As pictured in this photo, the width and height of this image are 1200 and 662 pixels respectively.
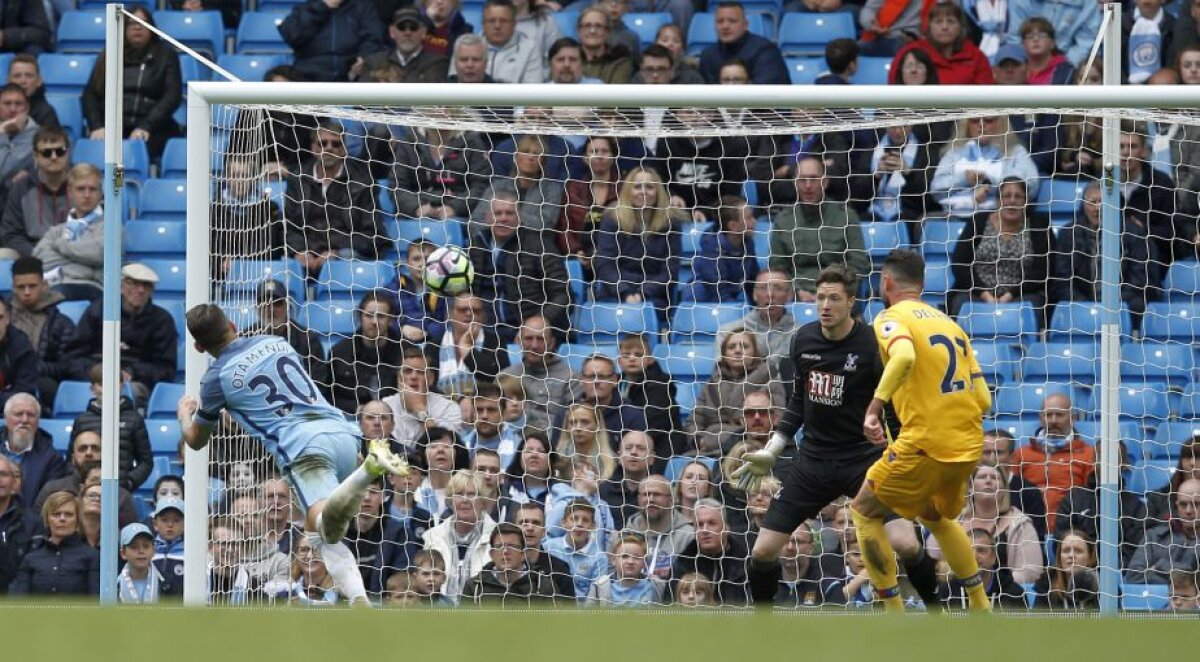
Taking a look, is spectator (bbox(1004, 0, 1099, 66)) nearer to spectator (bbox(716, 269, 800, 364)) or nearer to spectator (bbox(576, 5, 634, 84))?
spectator (bbox(576, 5, 634, 84))

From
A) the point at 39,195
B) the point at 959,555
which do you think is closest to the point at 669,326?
→ the point at 959,555

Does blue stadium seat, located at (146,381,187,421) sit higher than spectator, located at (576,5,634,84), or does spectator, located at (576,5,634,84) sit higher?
spectator, located at (576,5,634,84)

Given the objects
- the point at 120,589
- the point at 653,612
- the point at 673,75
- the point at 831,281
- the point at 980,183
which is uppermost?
the point at 673,75

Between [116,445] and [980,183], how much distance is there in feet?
15.0

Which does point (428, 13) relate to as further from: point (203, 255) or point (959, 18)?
point (203, 255)

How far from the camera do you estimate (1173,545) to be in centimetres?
793

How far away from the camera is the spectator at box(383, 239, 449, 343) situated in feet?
27.7

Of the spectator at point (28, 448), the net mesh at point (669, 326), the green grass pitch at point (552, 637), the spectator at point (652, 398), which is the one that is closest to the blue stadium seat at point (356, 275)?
the net mesh at point (669, 326)

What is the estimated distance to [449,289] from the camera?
7816mm

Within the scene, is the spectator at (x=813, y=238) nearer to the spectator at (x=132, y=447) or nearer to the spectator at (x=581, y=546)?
the spectator at (x=581, y=546)

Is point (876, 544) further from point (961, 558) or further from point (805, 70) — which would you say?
point (805, 70)

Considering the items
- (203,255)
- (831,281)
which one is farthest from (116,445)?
(831,281)

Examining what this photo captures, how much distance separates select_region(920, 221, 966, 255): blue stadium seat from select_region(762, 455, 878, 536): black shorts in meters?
2.03

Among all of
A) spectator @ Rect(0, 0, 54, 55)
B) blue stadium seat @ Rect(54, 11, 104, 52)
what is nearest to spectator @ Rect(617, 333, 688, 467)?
blue stadium seat @ Rect(54, 11, 104, 52)
